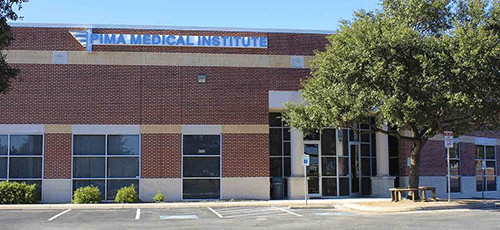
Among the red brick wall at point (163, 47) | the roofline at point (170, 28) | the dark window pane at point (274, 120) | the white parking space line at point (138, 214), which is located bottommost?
the white parking space line at point (138, 214)

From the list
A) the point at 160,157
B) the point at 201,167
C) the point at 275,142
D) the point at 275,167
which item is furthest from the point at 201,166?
the point at 275,142

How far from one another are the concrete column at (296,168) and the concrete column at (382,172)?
4214 millimetres

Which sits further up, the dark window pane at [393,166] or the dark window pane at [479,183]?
the dark window pane at [393,166]

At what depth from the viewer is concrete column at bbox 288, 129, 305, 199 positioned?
88.5ft

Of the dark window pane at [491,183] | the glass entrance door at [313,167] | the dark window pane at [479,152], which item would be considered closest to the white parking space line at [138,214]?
the glass entrance door at [313,167]

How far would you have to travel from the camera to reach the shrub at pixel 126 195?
2505 cm

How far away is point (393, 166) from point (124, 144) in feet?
43.5

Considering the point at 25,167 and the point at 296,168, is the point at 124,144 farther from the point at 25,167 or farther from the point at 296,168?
the point at 296,168

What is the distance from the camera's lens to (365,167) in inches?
1187

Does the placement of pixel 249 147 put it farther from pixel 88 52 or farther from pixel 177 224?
pixel 177 224

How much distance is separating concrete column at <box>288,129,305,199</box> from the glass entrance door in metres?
0.94

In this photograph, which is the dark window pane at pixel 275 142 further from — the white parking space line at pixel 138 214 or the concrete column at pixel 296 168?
the white parking space line at pixel 138 214

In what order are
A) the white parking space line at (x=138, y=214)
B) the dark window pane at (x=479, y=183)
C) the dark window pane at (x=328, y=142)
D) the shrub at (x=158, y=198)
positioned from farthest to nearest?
the dark window pane at (x=479, y=183)
the dark window pane at (x=328, y=142)
the shrub at (x=158, y=198)
the white parking space line at (x=138, y=214)

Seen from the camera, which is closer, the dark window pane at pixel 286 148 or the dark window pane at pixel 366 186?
the dark window pane at pixel 286 148
